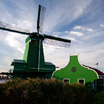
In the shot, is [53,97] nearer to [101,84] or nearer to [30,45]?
[101,84]

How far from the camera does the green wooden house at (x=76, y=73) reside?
18.0 meters

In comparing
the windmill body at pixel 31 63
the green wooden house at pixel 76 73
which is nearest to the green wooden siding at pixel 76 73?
the green wooden house at pixel 76 73

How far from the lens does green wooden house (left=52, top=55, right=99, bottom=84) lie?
18.0m

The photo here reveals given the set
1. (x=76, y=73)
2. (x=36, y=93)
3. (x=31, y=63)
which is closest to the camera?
(x=36, y=93)

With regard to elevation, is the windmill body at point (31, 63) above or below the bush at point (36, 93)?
above

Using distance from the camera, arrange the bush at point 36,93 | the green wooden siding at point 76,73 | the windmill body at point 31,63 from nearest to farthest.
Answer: the bush at point 36,93 < the green wooden siding at point 76,73 < the windmill body at point 31,63

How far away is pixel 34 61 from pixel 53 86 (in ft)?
55.5

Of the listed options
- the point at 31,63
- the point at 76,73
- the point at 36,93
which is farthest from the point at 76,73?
the point at 36,93

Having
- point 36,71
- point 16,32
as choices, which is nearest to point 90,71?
point 36,71

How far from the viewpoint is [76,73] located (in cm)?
1897

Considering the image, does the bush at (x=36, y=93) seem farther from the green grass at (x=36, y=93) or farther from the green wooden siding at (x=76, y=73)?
the green wooden siding at (x=76, y=73)

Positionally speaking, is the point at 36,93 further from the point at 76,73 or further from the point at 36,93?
the point at 76,73

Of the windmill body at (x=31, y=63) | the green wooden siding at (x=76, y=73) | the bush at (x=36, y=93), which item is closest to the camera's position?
the bush at (x=36, y=93)

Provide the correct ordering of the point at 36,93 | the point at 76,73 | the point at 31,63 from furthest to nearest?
the point at 31,63
the point at 76,73
the point at 36,93
